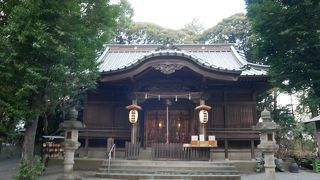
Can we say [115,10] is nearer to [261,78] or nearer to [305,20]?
[305,20]

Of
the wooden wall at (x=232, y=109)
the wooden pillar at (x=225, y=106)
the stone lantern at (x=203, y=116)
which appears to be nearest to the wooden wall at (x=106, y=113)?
the stone lantern at (x=203, y=116)

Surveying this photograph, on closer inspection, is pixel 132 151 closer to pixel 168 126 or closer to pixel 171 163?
pixel 171 163

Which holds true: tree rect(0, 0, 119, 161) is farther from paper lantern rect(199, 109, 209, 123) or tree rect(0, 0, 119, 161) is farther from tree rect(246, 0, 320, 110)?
paper lantern rect(199, 109, 209, 123)

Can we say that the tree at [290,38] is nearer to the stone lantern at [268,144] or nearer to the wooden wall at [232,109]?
the stone lantern at [268,144]

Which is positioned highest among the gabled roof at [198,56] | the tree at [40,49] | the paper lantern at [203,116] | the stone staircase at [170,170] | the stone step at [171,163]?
the gabled roof at [198,56]

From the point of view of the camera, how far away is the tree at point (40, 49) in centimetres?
823

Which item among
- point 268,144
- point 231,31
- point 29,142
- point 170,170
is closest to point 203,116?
point 170,170

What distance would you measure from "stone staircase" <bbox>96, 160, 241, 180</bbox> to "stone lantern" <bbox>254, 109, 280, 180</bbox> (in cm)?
200

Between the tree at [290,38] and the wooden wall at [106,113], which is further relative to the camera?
the wooden wall at [106,113]

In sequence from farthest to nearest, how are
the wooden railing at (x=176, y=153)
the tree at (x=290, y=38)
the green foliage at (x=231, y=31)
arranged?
the green foliage at (x=231, y=31)
the wooden railing at (x=176, y=153)
the tree at (x=290, y=38)

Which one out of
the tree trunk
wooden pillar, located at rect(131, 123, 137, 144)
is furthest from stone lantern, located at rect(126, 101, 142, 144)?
the tree trunk

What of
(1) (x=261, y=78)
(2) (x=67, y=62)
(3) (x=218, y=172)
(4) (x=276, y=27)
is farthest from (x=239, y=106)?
(2) (x=67, y=62)

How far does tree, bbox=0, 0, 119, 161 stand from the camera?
8234mm

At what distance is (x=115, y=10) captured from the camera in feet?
34.2
